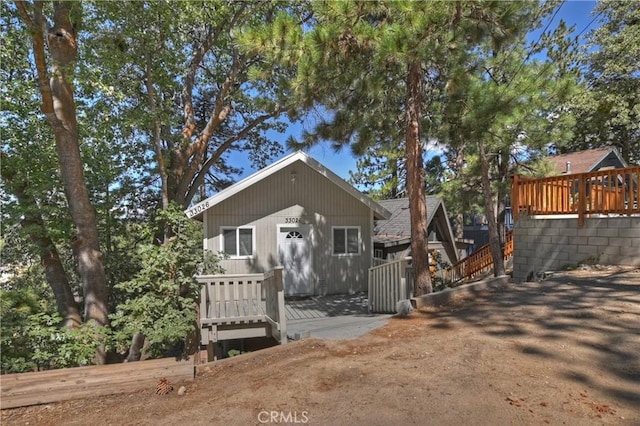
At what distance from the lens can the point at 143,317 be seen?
5902mm

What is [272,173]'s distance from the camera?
33.6 feet

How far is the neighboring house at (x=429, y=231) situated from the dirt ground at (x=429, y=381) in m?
8.91

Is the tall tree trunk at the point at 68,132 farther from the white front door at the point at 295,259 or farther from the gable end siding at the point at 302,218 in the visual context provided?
the white front door at the point at 295,259

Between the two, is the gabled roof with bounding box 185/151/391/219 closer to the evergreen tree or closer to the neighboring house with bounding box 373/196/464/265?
the evergreen tree

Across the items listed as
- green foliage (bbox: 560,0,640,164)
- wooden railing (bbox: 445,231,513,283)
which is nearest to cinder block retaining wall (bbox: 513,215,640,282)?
wooden railing (bbox: 445,231,513,283)

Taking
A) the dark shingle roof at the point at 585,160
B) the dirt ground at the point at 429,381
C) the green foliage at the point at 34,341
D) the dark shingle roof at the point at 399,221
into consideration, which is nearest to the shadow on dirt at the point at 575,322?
the dirt ground at the point at 429,381

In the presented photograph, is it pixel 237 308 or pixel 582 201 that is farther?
pixel 582 201

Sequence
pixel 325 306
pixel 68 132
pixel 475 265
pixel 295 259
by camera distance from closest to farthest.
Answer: pixel 68 132 < pixel 325 306 < pixel 295 259 < pixel 475 265

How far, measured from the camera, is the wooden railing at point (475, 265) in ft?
46.7

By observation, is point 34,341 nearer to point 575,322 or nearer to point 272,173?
point 272,173

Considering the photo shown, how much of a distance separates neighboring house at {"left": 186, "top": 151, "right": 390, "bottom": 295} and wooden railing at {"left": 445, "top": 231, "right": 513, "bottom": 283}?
514cm

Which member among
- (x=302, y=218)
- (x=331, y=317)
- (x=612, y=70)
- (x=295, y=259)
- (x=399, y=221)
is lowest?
(x=331, y=317)

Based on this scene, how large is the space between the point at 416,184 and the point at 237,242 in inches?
211

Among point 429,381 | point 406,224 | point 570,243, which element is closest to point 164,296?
point 429,381
